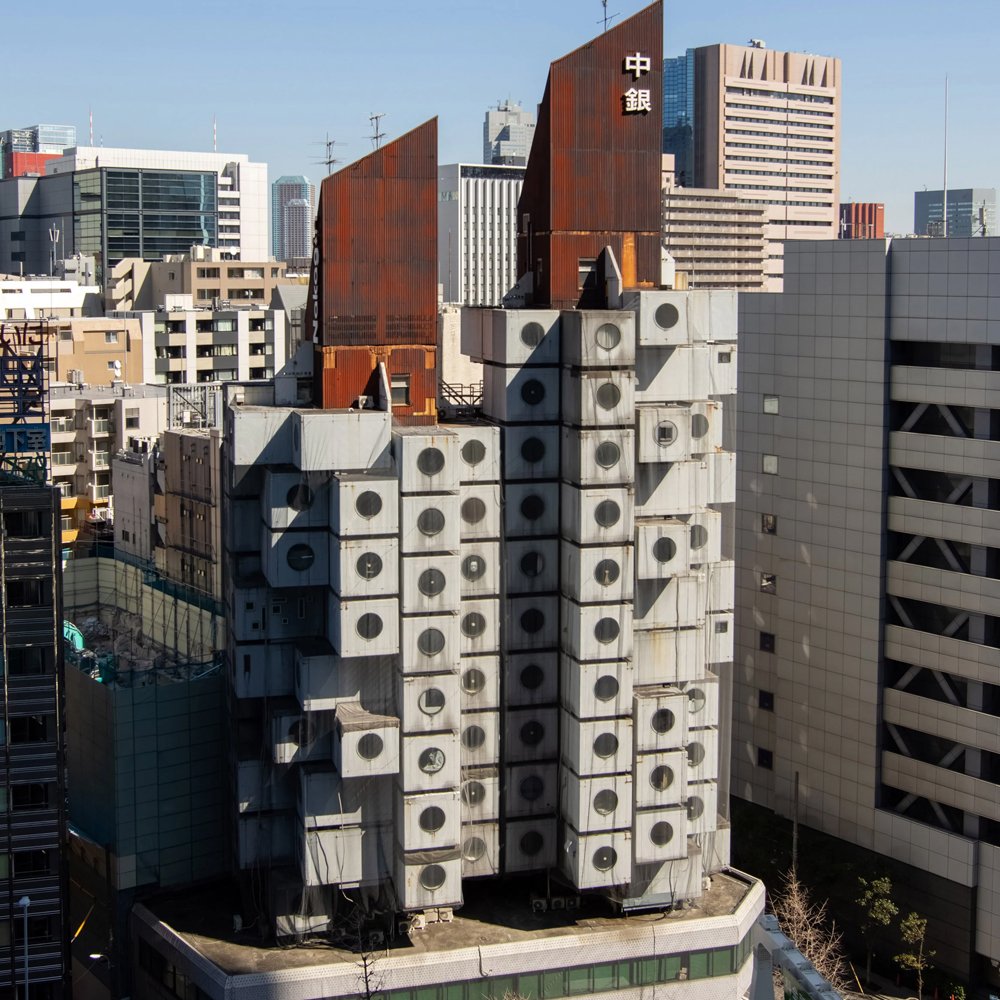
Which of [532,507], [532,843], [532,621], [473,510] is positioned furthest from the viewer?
[532,843]

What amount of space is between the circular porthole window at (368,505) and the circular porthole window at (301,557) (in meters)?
3.45

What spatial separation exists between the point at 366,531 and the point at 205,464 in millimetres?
33221

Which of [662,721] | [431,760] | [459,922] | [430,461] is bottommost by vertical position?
[459,922]

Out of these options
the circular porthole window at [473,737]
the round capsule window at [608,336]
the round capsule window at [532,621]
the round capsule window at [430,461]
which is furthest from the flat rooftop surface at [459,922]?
the round capsule window at [608,336]

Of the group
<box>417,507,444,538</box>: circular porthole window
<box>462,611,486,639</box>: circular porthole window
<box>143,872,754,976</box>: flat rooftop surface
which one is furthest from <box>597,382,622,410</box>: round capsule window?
<box>143,872,754,976</box>: flat rooftop surface

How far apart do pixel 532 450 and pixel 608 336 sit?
5.57 meters

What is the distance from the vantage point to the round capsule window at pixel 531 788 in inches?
2625

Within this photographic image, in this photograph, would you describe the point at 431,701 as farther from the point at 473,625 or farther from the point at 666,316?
the point at 666,316

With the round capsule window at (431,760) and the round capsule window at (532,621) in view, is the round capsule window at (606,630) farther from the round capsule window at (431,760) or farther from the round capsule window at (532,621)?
the round capsule window at (431,760)

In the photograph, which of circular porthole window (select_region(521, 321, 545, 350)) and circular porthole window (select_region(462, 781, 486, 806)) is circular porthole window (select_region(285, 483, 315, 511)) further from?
circular porthole window (select_region(462, 781, 486, 806))

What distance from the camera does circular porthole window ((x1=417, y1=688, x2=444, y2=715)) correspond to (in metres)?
62.2

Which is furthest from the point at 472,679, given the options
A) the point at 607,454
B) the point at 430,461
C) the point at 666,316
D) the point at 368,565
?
the point at 666,316

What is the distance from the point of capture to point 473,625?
64.6 metres

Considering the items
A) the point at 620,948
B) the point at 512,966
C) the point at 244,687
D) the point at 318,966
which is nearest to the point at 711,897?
the point at 620,948
